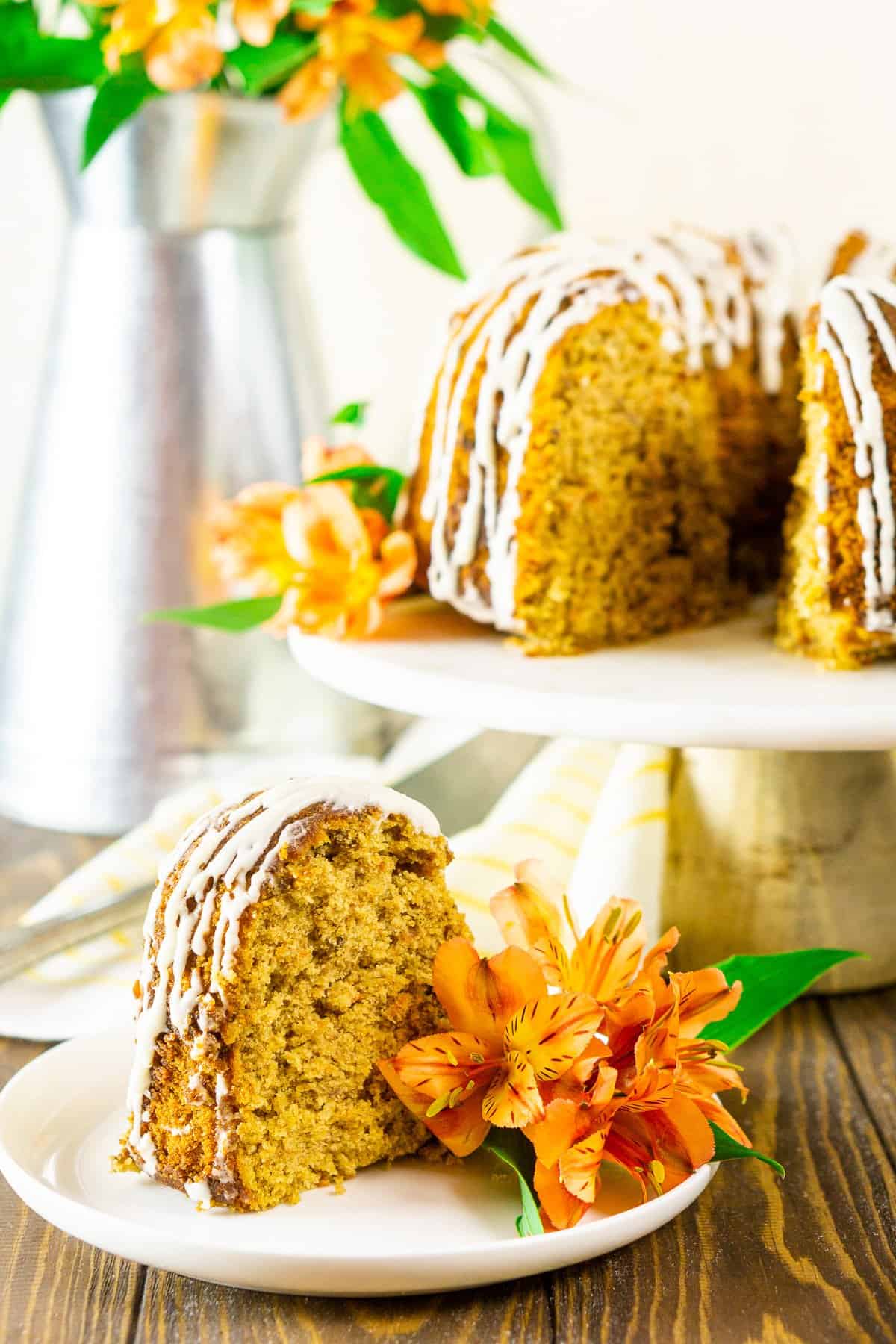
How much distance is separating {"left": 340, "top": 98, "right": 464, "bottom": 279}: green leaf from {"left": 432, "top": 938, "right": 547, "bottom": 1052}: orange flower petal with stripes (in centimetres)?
84

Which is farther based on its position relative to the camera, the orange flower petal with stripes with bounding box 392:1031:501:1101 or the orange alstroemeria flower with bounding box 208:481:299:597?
the orange alstroemeria flower with bounding box 208:481:299:597

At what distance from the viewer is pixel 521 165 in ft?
5.19

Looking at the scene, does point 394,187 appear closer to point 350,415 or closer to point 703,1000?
point 350,415

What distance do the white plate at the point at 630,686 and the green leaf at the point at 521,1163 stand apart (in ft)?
0.89

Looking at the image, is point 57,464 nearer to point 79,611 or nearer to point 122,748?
point 79,611

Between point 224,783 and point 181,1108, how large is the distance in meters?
0.65

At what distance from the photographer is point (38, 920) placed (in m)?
1.24

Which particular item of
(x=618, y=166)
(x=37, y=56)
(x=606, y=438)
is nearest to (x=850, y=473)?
(x=606, y=438)

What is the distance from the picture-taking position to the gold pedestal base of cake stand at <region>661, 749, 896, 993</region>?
122 cm

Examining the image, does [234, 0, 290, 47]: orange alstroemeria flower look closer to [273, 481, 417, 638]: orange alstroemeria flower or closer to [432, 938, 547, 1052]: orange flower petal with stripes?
[273, 481, 417, 638]: orange alstroemeria flower

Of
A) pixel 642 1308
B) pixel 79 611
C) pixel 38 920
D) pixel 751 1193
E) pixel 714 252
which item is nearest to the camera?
pixel 642 1308

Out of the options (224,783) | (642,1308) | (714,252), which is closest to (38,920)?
(224,783)

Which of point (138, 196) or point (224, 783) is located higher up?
point (138, 196)

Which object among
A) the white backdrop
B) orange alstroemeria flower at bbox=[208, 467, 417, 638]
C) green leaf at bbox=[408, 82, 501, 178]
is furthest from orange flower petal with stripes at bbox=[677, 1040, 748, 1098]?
the white backdrop
